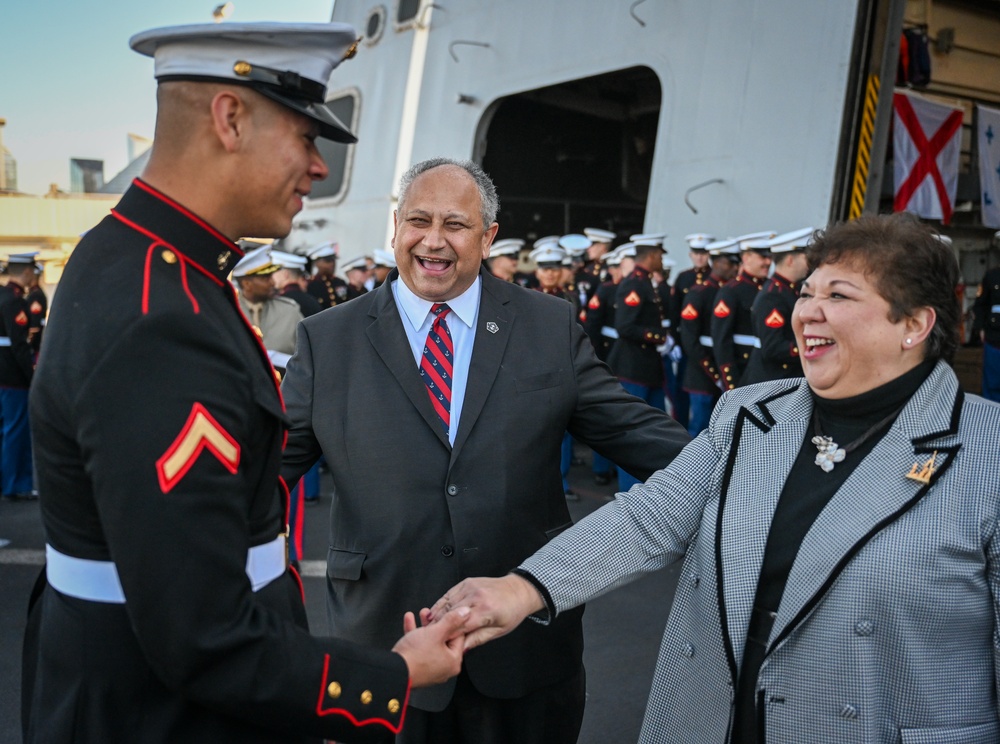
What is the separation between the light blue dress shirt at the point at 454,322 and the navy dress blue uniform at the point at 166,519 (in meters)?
Result: 0.83

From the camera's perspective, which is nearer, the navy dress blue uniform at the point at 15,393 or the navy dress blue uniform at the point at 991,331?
the navy dress blue uniform at the point at 15,393

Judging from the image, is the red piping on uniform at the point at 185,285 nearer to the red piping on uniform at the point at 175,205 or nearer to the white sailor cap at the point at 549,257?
the red piping on uniform at the point at 175,205

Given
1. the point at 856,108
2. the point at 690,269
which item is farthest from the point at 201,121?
the point at 690,269

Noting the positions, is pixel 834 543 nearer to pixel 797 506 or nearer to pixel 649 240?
pixel 797 506

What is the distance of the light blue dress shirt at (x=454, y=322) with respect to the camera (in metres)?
2.12

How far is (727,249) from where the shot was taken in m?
7.07

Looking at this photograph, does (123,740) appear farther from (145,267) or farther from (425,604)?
(425,604)

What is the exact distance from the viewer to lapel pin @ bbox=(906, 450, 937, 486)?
1.52 m

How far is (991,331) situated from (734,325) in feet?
7.92

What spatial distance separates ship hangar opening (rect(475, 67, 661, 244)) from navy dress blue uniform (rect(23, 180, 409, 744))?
1066 cm

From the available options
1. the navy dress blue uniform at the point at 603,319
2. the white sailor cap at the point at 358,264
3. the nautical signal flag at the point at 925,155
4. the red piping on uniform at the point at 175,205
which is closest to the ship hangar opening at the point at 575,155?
the white sailor cap at the point at 358,264

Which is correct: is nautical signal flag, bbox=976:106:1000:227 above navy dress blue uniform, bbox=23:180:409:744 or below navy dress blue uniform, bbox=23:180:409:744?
above

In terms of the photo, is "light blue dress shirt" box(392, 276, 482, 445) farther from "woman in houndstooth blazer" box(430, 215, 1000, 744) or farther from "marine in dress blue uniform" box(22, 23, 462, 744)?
"marine in dress blue uniform" box(22, 23, 462, 744)

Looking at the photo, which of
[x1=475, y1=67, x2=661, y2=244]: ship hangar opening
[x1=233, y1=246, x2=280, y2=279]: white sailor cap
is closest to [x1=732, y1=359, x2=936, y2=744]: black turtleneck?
[x1=233, y1=246, x2=280, y2=279]: white sailor cap
